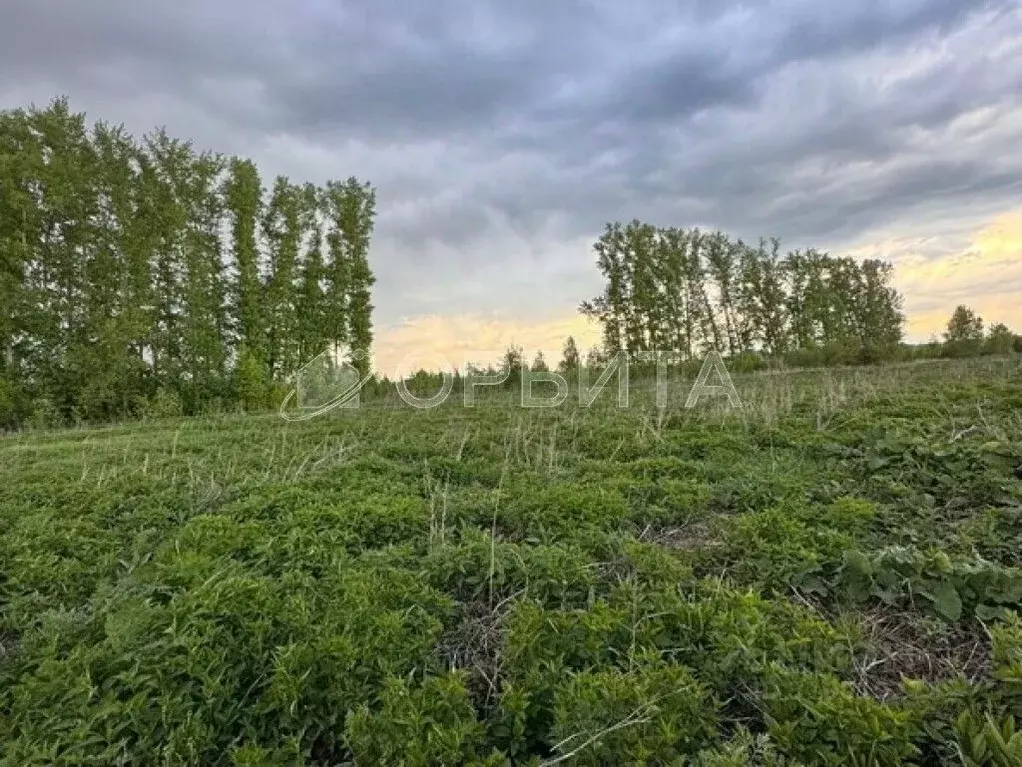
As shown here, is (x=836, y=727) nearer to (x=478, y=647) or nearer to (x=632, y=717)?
(x=632, y=717)

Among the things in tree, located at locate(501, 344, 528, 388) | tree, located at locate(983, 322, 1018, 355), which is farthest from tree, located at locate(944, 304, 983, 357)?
tree, located at locate(501, 344, 528, 388)

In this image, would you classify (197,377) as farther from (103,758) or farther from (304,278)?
(103,758)

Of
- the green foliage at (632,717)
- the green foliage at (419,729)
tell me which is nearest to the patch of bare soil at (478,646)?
the green foliage at (419,729)

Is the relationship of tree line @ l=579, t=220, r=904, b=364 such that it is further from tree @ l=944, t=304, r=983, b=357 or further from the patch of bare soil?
the patch of bare soil

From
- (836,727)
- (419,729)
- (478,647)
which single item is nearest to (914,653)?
(836,727)

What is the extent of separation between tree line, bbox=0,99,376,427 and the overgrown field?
14203mm

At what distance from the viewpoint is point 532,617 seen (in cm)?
224

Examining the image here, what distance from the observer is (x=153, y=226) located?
18.3 meters

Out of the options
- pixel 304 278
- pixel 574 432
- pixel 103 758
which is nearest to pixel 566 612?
pixel 103 758

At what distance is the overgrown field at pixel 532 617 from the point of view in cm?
173

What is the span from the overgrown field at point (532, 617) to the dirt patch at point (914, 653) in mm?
12

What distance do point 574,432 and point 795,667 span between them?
17.0 ft

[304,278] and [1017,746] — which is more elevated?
[304,278]

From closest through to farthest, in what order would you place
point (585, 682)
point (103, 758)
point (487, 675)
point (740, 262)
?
point (103, 758), point (585, 682), point (487, 675), point (740, 262)
